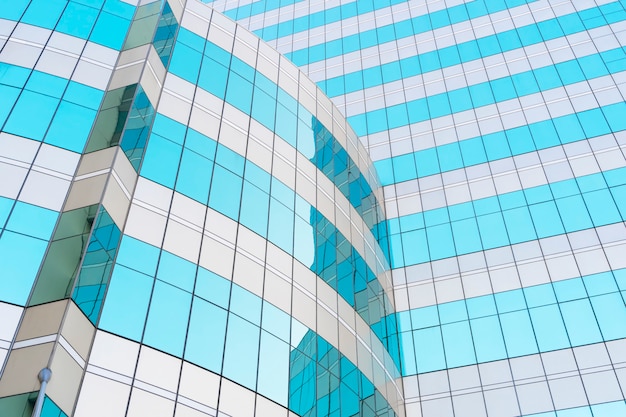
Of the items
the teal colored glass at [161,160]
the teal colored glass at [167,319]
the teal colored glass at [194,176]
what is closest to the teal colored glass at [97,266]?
the teal colored glass at [167,319]

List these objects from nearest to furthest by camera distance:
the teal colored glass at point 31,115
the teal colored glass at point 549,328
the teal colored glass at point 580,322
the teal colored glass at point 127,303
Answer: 1. the teal colored glass at point 127,303
2. the teal colored glass at point 31,115
3. the teal colored glass at point 580,322
4. the teal colored glass at point 549,328

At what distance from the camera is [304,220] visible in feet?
99.7

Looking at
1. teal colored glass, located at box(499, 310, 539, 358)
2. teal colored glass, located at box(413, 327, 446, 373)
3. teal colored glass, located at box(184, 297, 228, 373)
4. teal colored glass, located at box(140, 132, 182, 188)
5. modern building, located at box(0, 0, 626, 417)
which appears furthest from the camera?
teal colored glass, located at box(413, 327, 446, 373)

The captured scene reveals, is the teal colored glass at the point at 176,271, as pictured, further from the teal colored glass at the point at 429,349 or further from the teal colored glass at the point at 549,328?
the teal colored glass at the point at 549,328

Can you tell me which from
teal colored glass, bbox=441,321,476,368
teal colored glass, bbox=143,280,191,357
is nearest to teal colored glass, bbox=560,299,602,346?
teal colored glass, bbox=441,321,476,368

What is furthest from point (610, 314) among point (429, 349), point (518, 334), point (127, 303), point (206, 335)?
point (127, 303)

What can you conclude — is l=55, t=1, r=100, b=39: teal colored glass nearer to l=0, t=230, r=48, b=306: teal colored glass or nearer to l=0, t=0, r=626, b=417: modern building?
l=0, t=0, r=626, b=417: modern building

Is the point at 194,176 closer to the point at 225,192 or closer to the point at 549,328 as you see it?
the point at 225,192

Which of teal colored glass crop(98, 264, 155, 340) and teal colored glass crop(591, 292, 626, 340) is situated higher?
teal colored glass crop(591, 292, 626, 340)

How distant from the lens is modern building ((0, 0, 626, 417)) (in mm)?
21438

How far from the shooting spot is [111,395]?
19.4 meters

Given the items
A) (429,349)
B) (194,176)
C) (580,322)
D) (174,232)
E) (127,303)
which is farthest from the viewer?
(429,349)

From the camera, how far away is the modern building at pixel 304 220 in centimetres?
2144

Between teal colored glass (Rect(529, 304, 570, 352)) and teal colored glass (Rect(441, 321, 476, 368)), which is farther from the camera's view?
teal colored glass (Rect(441, 321, 476, 368))
